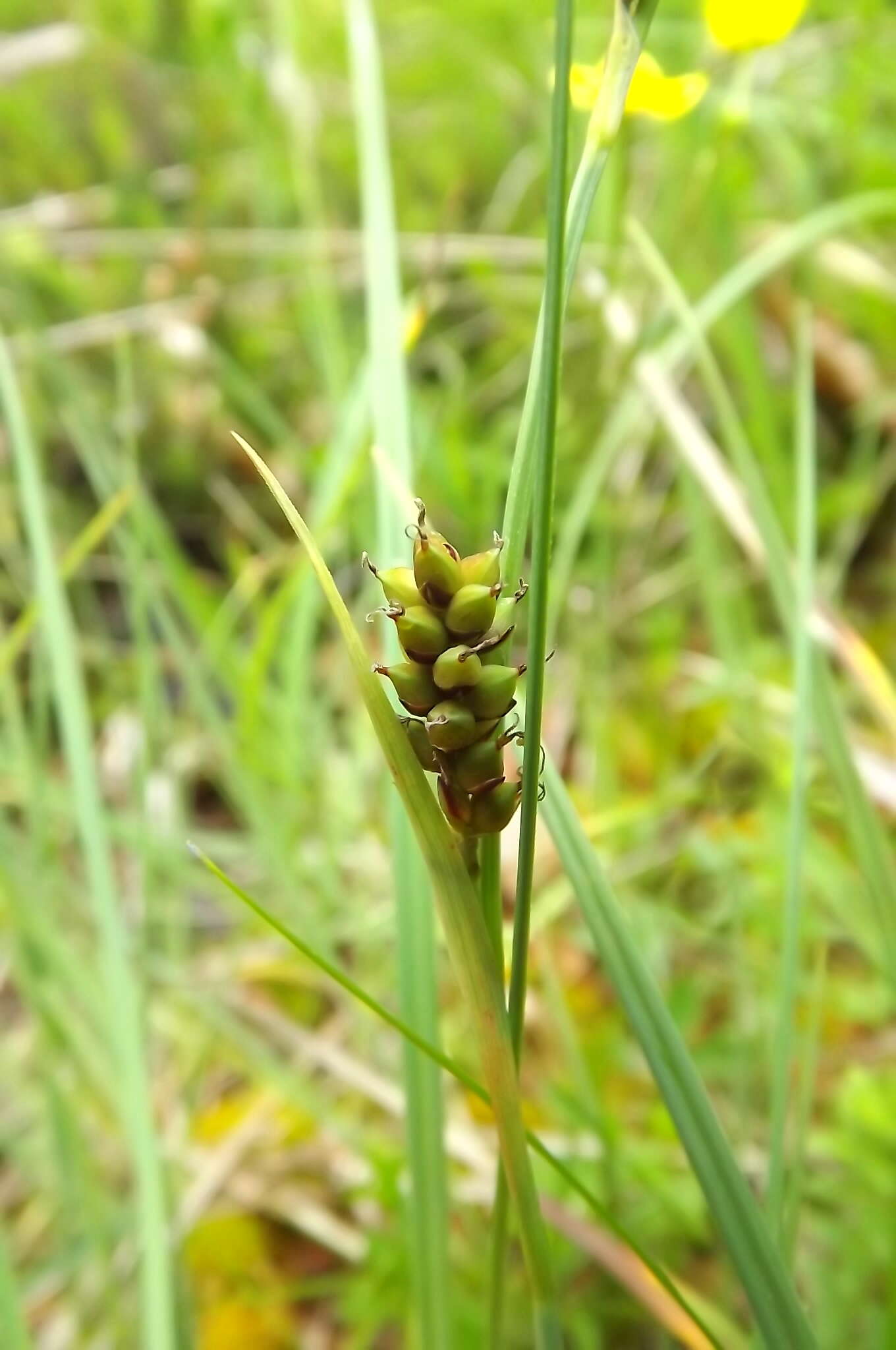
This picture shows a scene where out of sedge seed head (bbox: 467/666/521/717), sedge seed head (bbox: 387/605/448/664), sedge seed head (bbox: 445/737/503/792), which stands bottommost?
sedge seed head (bbox: 445/737/503/792)

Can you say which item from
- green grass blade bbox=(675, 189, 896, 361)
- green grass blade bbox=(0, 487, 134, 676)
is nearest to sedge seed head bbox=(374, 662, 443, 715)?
green grass blade bbox=(0, 487, 134, 676)

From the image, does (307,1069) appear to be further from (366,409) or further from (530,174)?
(530,174)

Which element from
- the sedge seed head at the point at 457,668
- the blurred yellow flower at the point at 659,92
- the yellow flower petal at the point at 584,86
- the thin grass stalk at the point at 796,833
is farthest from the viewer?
the blurred yellow flower at the point at 659,92

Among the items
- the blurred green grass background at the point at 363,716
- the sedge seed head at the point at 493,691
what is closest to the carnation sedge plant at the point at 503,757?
the sedge seed head at the point at 493,691

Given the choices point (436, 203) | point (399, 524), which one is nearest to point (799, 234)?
point (399, 524)

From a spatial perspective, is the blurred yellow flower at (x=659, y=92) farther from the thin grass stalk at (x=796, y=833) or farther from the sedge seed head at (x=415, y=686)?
the sedge seed head at (x=415, y=686)

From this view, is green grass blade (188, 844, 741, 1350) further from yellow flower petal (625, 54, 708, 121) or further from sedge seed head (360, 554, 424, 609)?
yellow flower petal (625, 54, 708, 121)

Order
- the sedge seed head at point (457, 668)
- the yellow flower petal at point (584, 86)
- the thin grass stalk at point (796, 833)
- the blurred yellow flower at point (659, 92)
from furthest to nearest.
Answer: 1. the blurred yellow flower at point (659, 92)
2. the yellow flower petal at point (584, 86)
3. the thin grass stalk at point (796, 833)
4. the sedge seed head at point (457, 668)
